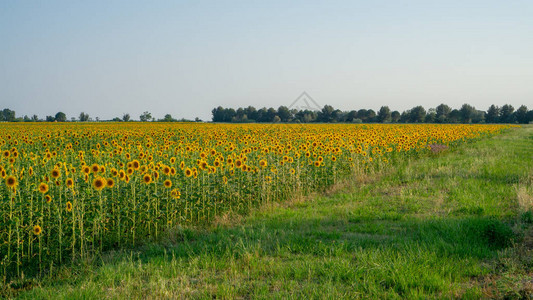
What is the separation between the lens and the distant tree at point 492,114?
303ft

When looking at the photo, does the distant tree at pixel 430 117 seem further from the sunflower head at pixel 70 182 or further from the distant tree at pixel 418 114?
the sunflower head at pixel 70 182

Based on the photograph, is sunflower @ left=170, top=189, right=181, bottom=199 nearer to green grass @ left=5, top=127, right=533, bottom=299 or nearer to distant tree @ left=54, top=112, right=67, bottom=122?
green grass @ left=5, top=127, right=533, bottom=299

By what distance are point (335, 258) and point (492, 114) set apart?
10118 centimetres

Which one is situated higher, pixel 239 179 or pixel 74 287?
pixel 239 179

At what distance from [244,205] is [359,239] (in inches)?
130

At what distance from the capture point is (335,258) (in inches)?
208

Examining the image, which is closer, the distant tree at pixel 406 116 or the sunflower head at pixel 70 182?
the sunflower head at pixel 70 182

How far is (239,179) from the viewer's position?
30.4ft

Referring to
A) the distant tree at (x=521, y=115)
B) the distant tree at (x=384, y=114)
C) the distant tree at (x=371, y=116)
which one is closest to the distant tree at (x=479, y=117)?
the distant tree at (x=521, y=115)

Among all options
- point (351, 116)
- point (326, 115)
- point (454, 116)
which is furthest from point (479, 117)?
point (326, 115)

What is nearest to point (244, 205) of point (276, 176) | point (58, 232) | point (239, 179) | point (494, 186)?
point (239, 179)

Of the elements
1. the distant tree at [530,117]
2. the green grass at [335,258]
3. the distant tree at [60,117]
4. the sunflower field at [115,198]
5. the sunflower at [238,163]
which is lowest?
the green grass at [335,258]

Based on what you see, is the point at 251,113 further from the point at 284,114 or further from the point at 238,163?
the point at 238,163

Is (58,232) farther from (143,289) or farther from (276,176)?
(276,176)
